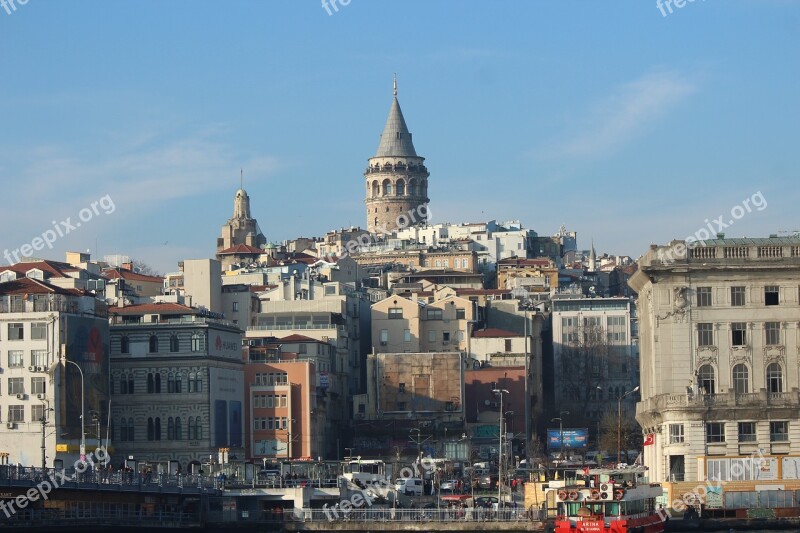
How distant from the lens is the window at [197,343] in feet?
433

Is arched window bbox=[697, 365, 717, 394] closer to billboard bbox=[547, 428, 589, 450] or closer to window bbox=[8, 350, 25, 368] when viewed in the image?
window bbox=[8, 350, 25, 368]

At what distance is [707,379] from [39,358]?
140 feet

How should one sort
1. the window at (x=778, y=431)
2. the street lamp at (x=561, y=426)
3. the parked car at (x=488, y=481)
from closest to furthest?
1. the window at (x=778, y=431)
2. the parked car at (x=488, y=481)
3. the street lamp at (x=561, y=426)

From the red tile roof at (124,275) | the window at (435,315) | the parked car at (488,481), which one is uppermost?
the red tile roof at (124,275)

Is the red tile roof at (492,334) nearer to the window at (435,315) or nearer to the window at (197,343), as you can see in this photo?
the window at (435,315)

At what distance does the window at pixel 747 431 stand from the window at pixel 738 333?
4291 millimetres

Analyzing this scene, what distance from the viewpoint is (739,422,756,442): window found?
98.0 m

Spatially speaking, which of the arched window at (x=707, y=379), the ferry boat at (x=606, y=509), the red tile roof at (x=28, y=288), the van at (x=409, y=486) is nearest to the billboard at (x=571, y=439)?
the van at (x=409, y=486)

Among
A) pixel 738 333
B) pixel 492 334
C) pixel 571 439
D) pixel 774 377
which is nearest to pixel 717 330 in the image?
pixel 738 333

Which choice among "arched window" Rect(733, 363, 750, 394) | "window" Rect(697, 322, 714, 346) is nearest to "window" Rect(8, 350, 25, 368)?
"window" Rect(697, 322, 714, 346)

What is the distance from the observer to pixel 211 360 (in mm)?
132500

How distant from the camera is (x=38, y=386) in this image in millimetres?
122500

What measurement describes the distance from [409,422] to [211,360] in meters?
23.0

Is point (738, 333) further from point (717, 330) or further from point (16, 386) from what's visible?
point (16, 386)
